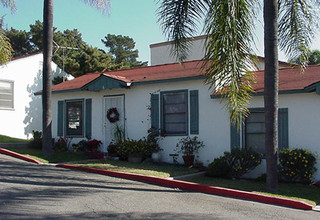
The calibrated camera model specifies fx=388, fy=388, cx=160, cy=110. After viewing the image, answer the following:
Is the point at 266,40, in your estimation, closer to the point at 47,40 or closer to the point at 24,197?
the point at 24,197

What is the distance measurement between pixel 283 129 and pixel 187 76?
357 centimetres

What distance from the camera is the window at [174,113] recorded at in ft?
43.4

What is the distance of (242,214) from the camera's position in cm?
723

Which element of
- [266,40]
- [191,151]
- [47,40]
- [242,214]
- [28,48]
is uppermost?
[28,48]

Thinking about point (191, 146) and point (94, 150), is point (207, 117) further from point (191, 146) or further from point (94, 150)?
point (94, 150)

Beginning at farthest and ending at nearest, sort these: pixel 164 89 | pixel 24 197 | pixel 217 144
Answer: pixel 164 89 < pixel 217 144 < pixel 24 197

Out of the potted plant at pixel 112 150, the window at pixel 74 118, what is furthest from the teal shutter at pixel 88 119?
the potted plant at pixel 112 150

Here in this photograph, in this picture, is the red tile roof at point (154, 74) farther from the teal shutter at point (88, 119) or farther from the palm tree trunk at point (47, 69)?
the palm tree trunk at point (47, 69)

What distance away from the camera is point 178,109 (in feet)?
43.9

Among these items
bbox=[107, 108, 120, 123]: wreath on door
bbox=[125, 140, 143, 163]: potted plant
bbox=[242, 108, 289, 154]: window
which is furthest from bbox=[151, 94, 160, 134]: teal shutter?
bbox=[242, 108, 289, 154]: window

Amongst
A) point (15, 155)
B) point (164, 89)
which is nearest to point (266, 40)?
point (164, 89)

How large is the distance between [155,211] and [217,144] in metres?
5.64

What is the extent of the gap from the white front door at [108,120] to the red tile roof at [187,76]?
912 mm

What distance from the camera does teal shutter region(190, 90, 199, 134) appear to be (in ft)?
42.2
